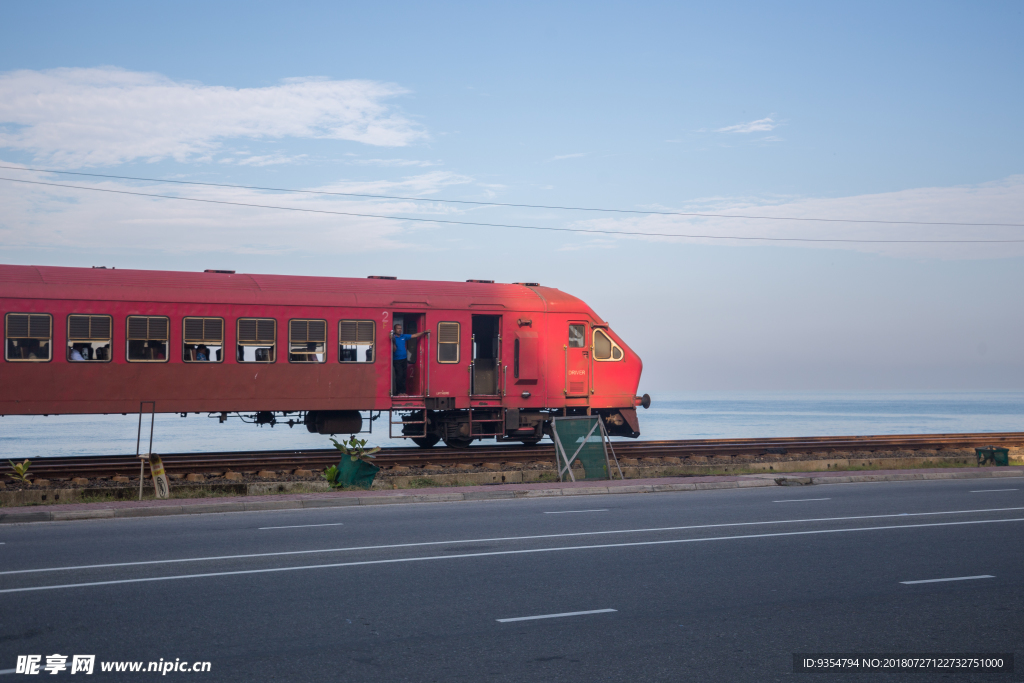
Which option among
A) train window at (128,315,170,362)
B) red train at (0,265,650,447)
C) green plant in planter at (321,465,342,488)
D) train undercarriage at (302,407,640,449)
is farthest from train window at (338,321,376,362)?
green plant in planter at (321,465,342,488)

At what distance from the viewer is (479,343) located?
81.0 feet

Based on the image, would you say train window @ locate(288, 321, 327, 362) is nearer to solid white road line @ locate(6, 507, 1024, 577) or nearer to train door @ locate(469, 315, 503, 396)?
train door @ locate(469, 315, 503, 396)

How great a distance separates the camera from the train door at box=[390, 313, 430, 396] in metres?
23.1

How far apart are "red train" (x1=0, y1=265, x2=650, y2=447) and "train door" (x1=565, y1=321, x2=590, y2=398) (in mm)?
34

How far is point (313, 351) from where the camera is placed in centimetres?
2197

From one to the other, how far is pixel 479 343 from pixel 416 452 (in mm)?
3780

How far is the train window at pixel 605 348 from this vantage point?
82.0 ft

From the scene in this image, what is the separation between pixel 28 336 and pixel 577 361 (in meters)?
13.2

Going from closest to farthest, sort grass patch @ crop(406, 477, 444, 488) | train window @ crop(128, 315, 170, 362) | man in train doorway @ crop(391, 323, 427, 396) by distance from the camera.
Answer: grass patch @ crop(406, 477, 444, 488) → train window @ crop(128, 315, 170, 362) → man in train doorway @ crop(391, 323, 427, 396)

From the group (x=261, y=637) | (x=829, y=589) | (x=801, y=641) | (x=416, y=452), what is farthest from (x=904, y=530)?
(x=416, y=452)

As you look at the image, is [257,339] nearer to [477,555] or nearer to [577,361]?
[577,361]

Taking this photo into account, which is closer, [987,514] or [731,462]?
[987,514]

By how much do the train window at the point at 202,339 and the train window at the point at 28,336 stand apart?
277 centimetres

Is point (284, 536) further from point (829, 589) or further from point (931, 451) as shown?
point (931, 451)
